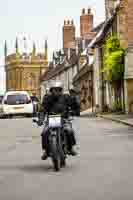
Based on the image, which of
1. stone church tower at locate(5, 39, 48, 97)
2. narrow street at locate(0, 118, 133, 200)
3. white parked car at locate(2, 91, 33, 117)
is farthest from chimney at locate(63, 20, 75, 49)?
narrow street at locate(0, 118, 133, 200)

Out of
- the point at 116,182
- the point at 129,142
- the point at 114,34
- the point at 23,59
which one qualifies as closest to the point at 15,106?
the point at 114,34

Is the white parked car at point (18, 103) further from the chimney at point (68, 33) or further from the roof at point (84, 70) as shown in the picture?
the chimney at point (68, 33)

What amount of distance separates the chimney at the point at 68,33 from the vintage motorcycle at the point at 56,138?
8234cm

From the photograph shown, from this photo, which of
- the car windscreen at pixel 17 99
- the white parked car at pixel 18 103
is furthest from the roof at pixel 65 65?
the car windscreen at pixel 17 99

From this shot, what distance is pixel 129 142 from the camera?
19.4m

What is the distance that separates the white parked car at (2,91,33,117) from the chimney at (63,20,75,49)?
2121 inches

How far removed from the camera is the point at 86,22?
84688mm

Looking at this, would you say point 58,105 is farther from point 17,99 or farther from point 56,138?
point 17,99

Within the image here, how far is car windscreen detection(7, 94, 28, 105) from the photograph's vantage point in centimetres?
4081

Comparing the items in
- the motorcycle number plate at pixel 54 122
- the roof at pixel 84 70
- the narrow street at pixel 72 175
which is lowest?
the narrow street at pixel 72 175

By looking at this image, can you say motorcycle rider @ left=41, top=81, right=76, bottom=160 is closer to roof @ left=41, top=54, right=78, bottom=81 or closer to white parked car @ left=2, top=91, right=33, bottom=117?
white parked car @ left=2, top=91, right=33, bottom=117

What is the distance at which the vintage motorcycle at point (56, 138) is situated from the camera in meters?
12.0

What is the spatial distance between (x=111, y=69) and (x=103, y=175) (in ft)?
127

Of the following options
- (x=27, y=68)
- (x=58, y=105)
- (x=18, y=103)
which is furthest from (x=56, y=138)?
(x=27, y=68)
